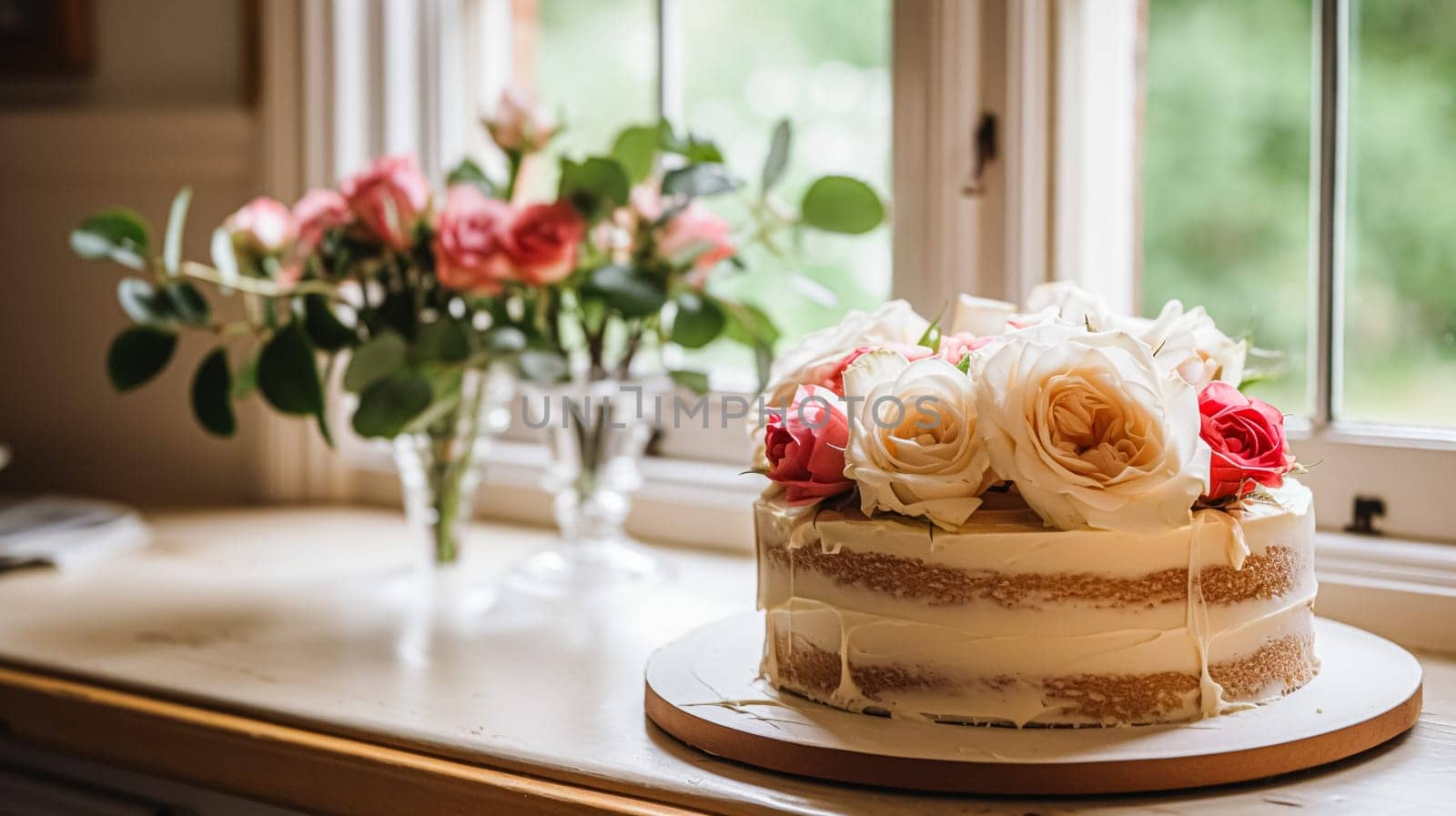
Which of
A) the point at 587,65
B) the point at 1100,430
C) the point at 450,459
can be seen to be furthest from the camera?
the point at 587,65

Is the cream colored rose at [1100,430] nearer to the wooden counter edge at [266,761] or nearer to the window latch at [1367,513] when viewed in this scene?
the wooden counter edge at [266,761]

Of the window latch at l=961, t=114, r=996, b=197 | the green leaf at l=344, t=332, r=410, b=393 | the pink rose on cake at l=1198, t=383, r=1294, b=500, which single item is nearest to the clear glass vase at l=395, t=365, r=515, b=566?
the green leaf at l=344, t=332, r=410, b=393

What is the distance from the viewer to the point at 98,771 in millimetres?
1018

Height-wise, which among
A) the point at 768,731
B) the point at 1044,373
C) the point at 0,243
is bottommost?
the point at 768,731

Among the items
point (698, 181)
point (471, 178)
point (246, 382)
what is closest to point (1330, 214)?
point (698, 181)

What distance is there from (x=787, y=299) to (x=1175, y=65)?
1.55ft

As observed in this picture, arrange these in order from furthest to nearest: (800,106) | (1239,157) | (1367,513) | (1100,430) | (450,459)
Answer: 1. (800,106)
2. (450,459)
3. (1239,157)
4. (1367,513)
5. (1100,430)

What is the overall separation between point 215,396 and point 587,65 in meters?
0.63

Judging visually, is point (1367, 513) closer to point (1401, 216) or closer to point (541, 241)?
point (1401, 216)

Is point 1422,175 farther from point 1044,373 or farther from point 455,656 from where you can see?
point 455,656

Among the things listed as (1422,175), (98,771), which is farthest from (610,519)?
(1422,175)

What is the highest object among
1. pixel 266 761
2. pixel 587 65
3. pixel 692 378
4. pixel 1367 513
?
pixel 587 65

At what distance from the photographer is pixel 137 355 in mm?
1213

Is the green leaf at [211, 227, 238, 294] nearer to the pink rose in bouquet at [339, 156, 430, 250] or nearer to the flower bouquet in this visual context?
the flower bouquet
